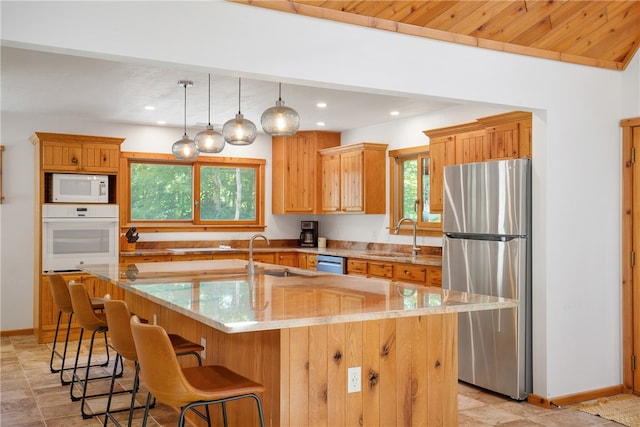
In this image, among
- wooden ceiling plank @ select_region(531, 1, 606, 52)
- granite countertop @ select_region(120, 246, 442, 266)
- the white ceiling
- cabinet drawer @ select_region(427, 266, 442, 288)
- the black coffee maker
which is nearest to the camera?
wooden ceiling plank @ select_region(531, 1, 606, 52)

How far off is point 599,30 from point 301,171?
4.36m

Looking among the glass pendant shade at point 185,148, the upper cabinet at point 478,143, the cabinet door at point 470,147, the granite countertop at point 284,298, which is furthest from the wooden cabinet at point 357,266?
the glass pendant shade at point 185,148

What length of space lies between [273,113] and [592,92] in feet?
8.03

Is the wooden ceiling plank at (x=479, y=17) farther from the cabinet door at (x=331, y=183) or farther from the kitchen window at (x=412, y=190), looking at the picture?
the cabinet door at (x=331, y=183)

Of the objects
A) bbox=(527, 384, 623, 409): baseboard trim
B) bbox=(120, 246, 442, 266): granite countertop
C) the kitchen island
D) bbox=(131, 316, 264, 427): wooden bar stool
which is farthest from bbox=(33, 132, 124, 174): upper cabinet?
bbox=(527, 384, 623, 409): baseboard trim

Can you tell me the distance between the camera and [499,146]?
4777 millimetres

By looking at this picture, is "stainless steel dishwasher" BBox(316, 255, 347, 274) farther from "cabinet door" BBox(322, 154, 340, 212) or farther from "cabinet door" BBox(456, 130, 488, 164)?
"cabinet door" BBox(456, 130, 488, 164)

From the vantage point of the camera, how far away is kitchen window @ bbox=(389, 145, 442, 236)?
257 inches

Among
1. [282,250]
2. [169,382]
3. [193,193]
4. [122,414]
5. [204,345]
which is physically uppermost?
[193,193]

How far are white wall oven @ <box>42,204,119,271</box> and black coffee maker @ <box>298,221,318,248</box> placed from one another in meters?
2.58

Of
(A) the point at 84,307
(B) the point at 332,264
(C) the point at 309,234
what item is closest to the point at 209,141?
(A) the point at 84,307

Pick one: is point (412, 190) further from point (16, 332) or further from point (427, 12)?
point (16, 332)

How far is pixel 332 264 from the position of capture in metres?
6.92

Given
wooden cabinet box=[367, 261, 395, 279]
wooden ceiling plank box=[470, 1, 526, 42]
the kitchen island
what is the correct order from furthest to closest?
wooden cabinet box=[367, 261, 395, 279], wooden ceiling plank box=[470, 1, 526, 42], the kitchen island
